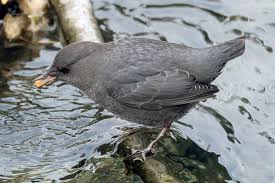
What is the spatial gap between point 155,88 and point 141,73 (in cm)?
16

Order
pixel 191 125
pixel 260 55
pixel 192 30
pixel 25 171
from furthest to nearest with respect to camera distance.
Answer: pixel 192 30 < pixel 260 55 < pixel 191 125 < pixel 25 171

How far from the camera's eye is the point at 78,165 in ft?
15.4

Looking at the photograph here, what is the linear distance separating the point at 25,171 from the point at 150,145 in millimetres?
967

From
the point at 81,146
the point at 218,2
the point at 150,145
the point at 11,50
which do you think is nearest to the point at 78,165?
the point at 81,146

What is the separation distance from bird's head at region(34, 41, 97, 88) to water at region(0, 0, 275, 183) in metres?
0.57

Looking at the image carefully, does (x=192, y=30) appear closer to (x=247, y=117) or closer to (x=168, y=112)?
(x=247, y=117)

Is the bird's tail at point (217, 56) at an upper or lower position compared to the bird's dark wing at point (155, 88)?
upper

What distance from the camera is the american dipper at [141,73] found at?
461 cm

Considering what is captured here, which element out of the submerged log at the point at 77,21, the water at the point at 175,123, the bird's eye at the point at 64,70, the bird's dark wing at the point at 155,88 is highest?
the submerged log at the point at 77,21

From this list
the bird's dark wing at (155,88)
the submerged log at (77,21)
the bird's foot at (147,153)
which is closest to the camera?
the bird's foot at (147,153)

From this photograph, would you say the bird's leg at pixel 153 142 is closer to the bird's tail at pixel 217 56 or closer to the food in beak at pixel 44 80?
the bird's tail at pixel 217 56

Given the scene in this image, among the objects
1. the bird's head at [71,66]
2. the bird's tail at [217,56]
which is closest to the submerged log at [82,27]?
the bird's head at [71,66]

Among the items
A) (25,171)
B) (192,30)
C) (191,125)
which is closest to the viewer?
(25,171)

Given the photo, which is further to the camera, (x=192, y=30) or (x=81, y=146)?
(x=192, y=30)
